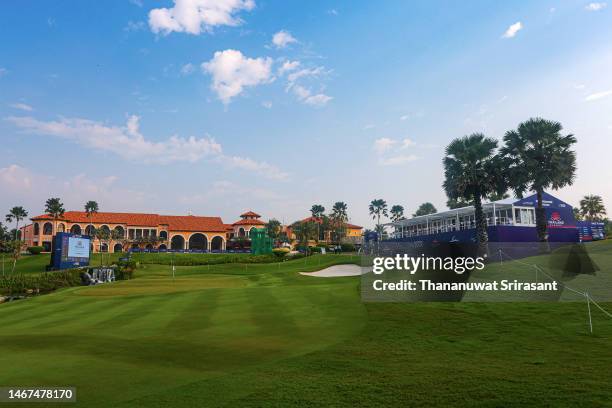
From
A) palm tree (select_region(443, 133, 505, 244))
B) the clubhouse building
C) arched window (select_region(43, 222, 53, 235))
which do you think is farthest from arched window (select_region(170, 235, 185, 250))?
palm tree (select_region(443, 133, 505, 244))

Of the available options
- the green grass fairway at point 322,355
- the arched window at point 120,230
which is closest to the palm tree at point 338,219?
the arched window at point 120,230

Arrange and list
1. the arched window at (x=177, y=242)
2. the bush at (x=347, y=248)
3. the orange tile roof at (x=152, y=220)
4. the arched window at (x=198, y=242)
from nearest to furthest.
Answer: the bush at (x=347, y=248) → the orange tile roof at (x=152, y=220) → the arched window at (x=177, y=242) → the arched window at (x=198, y=242)

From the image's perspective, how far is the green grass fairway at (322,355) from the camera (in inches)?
351

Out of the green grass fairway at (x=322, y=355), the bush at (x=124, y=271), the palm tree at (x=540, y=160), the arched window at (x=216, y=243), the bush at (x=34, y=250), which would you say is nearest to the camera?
the green grass fairway at (x=322, y=355)

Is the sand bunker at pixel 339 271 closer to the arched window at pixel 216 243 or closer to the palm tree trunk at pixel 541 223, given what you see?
the palm tree trunk at pixel 541 223

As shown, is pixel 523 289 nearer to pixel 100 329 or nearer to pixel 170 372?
pixel 170 372

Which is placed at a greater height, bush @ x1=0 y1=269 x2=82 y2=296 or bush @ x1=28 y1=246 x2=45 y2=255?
bush @ x1=28 y1=246 x2=45 y2=255

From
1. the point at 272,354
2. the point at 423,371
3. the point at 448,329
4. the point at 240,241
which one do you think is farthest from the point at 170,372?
the point at 240,241

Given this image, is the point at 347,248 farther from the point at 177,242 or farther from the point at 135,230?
the point at 135,230

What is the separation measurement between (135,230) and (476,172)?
90960mm

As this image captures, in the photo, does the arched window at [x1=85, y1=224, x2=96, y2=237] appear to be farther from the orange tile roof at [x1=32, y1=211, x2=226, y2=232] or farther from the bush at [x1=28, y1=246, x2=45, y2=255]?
the bush at [x1=28, y1=246, x2=45, y2=255]

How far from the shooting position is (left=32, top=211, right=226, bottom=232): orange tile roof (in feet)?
354

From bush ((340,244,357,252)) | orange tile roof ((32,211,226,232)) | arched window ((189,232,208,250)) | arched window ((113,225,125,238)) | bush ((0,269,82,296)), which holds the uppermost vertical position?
orange tile roof ((32,211,226,232))

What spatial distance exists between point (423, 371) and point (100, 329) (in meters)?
13.4
